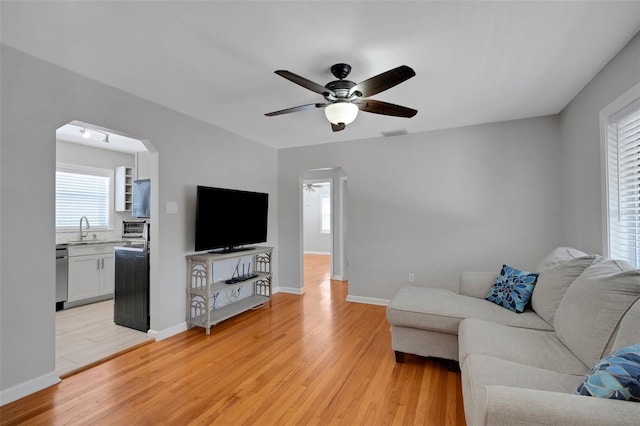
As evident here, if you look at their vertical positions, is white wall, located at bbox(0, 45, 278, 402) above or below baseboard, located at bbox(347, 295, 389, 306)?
above

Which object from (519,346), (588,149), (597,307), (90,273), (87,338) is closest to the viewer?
(597,307)

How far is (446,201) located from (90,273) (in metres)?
5.24

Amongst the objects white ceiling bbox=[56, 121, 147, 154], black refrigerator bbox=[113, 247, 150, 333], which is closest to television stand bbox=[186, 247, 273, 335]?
black refrigerator bbox=[113, 247, 150, 333]

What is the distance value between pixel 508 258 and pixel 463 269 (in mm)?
535

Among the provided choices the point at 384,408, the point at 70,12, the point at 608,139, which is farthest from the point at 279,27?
the point at 608,139

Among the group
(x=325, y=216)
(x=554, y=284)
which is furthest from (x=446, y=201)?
(x=325, y=216)

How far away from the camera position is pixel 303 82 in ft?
6.35

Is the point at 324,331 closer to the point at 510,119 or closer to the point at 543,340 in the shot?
the point at 543,340

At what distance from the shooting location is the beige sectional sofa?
1.00 m

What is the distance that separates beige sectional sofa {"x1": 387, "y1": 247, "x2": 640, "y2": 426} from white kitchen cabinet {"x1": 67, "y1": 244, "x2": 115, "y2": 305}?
14.3ft

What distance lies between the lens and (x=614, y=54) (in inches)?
82.7

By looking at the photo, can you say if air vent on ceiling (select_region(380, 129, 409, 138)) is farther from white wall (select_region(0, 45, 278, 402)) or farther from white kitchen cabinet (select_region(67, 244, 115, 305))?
white kitchen cabinet (select_region(67, 244, 115, 305))

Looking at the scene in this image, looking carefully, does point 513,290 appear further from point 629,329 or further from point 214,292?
point 214,292

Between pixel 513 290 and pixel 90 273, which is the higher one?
pixel 513 290
